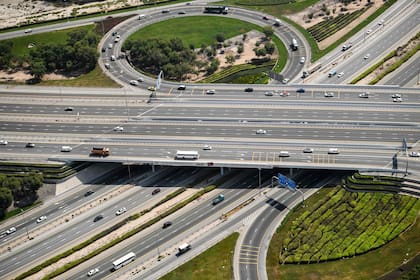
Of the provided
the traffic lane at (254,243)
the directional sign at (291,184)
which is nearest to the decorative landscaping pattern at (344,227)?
the traffic lane at (254,243)

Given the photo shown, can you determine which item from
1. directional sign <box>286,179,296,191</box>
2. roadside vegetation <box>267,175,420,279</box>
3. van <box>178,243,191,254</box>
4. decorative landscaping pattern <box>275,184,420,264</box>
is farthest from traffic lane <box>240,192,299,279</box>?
van <box>178,243,191,254</box>

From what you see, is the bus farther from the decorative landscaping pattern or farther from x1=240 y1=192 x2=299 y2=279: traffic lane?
the decorative landscaping pattern

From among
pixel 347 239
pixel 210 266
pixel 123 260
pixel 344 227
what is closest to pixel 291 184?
pixel 344 227

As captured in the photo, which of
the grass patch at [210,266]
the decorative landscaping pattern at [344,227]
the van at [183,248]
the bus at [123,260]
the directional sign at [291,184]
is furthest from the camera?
the directional sign at [291,184]

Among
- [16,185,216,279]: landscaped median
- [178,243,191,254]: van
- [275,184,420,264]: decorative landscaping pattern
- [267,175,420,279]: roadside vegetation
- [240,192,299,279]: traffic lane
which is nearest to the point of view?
[267,175,420,279]: roadside vegetation

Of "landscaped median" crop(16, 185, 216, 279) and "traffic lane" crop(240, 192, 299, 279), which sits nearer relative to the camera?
"traffic lane" crop(240, 192, 299, 279)

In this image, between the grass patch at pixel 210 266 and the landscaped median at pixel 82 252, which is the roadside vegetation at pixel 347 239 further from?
the landscaped median at pixel 82 252

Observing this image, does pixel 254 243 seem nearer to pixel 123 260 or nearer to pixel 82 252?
pixel 123 260

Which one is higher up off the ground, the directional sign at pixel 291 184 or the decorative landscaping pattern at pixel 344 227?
the directional sign at pixel 291 184
